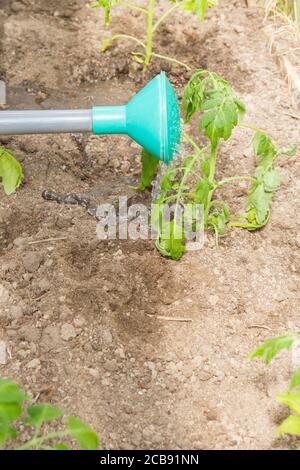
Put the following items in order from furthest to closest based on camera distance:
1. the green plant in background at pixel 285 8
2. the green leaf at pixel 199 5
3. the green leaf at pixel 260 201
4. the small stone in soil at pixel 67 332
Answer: the green plant in background at pixel 285 8 → the green leaf at pixel 199 5 → the green leaf at pixel 260 201 → the small stone in soil at pixel 67 332

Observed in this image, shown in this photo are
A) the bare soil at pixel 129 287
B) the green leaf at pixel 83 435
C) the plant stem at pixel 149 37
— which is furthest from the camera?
the plant stem at pixel 149 37

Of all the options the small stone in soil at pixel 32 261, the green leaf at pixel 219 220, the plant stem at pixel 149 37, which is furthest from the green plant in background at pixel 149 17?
the small stone in soil at pixel 32 261

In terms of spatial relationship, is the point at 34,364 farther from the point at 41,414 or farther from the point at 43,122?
the point at 43,122

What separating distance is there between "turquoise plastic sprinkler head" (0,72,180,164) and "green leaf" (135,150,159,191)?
0.09m

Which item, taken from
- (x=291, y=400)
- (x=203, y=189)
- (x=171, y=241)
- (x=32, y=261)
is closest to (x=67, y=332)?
(x=32, y=261)

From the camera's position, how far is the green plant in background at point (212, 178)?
64.9 inches

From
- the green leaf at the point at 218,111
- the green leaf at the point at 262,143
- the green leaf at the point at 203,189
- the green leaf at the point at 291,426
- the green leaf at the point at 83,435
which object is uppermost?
the green leaf at the point at 218,111

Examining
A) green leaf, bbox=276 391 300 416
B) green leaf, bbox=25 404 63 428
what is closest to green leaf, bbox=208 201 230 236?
green leaf, bbox=276 391 300 416

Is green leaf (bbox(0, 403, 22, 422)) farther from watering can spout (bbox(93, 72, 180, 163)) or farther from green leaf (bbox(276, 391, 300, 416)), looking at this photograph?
watering can spout (bbox(93, 72, 180, 163))

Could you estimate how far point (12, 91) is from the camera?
2.38 m

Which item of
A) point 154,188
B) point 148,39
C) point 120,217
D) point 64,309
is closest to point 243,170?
point 154,188

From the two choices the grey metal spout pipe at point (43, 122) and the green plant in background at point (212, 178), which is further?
the grey metal spout pipe at point (43, 122)

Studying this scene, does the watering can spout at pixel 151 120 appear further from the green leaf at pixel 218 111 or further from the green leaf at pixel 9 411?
the green leaf at pixel 9 411

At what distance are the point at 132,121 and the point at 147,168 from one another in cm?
18
